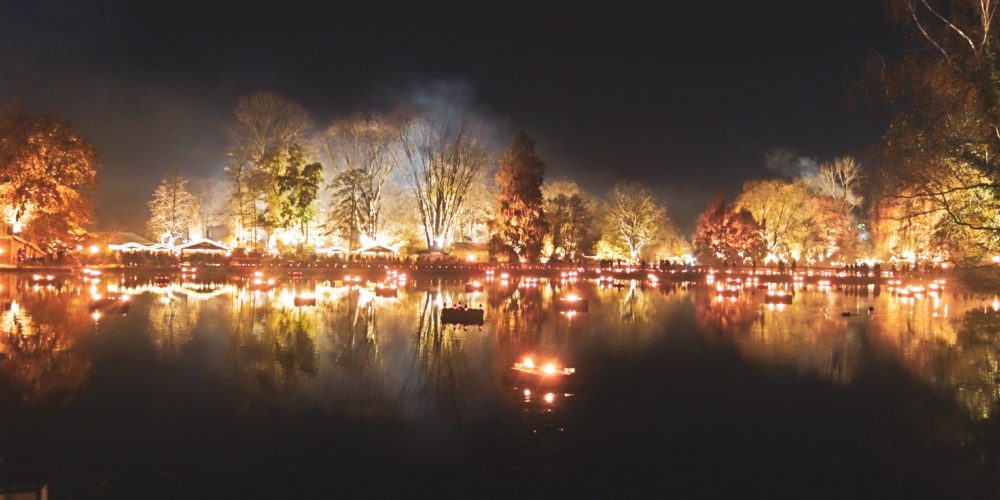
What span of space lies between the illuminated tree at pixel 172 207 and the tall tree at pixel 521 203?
1762 inches

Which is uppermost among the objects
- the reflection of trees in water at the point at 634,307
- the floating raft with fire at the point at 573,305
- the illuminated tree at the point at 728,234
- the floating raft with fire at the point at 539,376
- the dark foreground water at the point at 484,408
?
the illuminated tree at the point at 728,234

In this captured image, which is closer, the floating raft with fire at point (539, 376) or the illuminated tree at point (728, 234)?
the floating raft with fire at point (539, 376)

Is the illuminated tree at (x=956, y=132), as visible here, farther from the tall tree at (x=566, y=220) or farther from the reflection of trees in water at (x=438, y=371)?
the tall tree at (x=566, y=220)

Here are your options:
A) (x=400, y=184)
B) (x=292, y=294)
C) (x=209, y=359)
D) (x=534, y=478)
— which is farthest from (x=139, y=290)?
(x=400, y=184)

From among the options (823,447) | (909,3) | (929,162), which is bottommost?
(823,447)

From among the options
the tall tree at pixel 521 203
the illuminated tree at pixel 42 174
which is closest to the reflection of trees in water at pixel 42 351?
the illuminated tree at pixel 42 174

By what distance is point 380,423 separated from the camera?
9.70 metres

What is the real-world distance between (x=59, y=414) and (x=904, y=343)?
18.8 metres

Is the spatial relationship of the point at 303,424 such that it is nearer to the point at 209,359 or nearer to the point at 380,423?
the point at 380,423

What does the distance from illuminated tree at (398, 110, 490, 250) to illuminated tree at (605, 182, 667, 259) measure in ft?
70.9

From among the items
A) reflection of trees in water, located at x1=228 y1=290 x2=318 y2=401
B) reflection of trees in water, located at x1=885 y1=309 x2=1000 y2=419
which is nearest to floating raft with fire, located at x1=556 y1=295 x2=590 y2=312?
reflection of trees in water, located at x1=228 y1=290 x2=318 y2=401

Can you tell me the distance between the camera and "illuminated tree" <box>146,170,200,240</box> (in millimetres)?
84250

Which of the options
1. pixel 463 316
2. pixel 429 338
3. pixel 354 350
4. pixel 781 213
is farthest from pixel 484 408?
pixel 781 213

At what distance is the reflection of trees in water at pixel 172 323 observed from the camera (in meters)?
15.4
